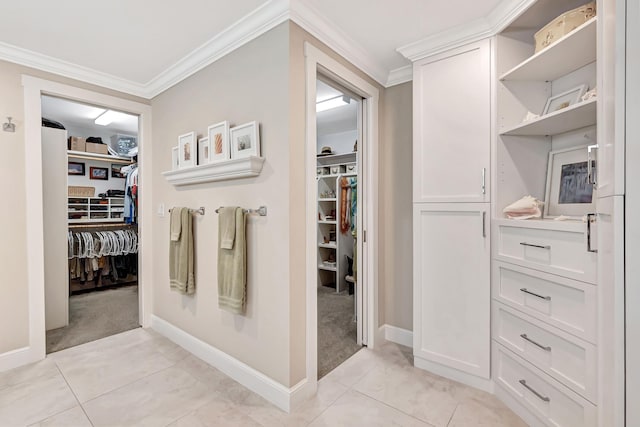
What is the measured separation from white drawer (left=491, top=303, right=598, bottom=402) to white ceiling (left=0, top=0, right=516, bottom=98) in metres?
1.75

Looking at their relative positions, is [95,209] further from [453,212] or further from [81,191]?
[453,212]

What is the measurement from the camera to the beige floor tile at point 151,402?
169cm

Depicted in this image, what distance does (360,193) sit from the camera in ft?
8.45

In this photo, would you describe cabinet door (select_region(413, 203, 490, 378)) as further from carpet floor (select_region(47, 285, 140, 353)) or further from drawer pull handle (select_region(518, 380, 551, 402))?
carpet floor (select_region(47, 285, 140, 353))

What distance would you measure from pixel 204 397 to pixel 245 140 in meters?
1.62

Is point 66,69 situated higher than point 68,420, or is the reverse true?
point 66,69

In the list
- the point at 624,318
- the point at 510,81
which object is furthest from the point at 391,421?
the point at 510,81

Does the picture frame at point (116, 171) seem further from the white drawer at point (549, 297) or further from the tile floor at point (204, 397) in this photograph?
the white drawer at point (549, 297)

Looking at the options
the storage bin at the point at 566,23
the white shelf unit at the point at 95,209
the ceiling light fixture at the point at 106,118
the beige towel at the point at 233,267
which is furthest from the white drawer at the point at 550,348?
the white shelf unit at the point at 95,209

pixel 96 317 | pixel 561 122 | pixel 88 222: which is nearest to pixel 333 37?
pixel 561 122

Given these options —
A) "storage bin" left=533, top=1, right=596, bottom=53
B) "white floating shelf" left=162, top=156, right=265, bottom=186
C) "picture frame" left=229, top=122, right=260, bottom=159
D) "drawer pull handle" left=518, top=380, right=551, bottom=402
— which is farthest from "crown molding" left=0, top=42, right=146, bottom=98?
"drawer pull handle" left=518, top=380, right=551, bottom=402

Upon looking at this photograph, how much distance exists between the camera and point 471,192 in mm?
1955

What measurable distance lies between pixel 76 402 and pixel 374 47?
3.01 m

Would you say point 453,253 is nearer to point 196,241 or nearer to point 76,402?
point 196,241
